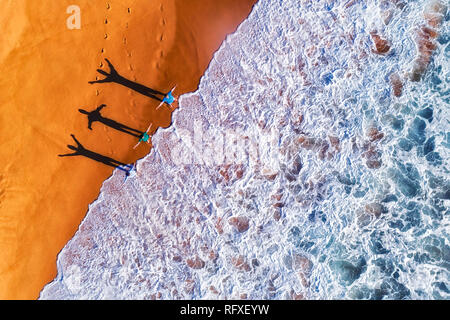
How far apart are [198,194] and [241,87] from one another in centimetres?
364

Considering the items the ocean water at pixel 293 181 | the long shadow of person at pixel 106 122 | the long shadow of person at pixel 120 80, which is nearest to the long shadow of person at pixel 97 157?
the ocean water at pixel 293 181

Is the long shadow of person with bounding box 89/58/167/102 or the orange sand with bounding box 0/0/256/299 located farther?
the long shadow of person with bounding box 89/58/167/102

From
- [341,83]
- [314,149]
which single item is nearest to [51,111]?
[314,149]

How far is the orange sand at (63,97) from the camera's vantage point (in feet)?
34.9

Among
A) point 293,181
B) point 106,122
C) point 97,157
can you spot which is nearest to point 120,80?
point 106,122

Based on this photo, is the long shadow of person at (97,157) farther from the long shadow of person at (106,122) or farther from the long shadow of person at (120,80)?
the long shadow of person at (120,80)

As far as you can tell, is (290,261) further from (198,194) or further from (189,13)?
(189,13)

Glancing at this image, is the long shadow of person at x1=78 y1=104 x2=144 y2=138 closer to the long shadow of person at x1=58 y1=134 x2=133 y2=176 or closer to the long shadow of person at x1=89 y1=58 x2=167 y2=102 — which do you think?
the long shadow of person at x1=58 y1=134 x2=133 y2=176

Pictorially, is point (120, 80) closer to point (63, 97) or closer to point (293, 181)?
point (63, 97)

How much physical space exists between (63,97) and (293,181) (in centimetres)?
761

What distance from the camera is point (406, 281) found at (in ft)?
34.3

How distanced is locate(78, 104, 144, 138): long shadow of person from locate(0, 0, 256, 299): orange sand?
153 millimetres

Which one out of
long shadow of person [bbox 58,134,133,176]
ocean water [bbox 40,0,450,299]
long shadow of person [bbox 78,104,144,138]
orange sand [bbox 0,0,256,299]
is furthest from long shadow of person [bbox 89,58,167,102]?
long shadow of person [bbox 58,134,133,176]

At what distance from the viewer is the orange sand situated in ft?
34.9
